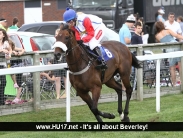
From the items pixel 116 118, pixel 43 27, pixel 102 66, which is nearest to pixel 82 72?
pixel 102 66

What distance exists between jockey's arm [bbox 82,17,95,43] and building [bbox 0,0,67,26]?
122ft

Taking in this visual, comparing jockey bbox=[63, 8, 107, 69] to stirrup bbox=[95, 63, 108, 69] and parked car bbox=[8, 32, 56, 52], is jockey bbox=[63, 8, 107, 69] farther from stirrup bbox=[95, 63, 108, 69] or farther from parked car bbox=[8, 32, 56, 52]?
parked car bbox=[8, 32, 56, 52]

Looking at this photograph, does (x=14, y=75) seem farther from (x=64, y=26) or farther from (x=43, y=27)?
(x=43, y=27)

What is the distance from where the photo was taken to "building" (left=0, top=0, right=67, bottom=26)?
153 ft

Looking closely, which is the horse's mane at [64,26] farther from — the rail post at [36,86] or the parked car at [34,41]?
the parked car at [34,41]

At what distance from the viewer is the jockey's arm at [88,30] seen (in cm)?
952

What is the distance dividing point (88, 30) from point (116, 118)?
203 centimetres

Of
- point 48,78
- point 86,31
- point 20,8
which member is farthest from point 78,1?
point 20,8

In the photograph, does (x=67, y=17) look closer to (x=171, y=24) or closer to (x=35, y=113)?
(x=35, y=113)

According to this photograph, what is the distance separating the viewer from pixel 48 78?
1157 centimetres

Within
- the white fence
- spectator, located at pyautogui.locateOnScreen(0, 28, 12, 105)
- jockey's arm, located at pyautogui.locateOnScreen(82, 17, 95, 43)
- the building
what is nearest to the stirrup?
jockey's arm, located at pyautogui.locateOnScreen(82, 17, 95, 43)

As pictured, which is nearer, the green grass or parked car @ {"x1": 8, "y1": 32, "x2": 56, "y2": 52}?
the green grass

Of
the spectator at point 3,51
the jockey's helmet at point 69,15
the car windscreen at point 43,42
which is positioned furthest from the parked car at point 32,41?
the jockey's helmet at point 69,15

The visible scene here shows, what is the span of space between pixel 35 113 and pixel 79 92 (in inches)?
88.0
